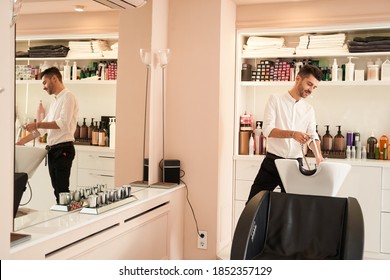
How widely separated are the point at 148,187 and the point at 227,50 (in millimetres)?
1318

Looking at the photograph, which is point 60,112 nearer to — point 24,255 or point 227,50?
point 24,255

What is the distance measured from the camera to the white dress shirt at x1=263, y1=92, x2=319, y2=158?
3.67 meters

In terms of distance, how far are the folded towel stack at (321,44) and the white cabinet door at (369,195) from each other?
1064mm

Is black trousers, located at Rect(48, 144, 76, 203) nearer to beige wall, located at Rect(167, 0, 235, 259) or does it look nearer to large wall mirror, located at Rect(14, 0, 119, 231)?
large wall mirror, located at Rect(14, 0, 119, 231)

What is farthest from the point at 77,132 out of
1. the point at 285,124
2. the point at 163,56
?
A: the point at 285,124

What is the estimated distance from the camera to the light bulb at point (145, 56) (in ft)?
11.0

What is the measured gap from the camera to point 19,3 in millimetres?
1955

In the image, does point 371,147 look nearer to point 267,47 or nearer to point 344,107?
point 344,107

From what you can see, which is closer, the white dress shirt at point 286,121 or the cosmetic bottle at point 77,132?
the cosmetic bottle at point 77,132

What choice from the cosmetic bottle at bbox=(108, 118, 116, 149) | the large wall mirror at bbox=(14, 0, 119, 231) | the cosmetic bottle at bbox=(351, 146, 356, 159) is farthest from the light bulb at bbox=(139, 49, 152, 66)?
the cosmetic bottle at bbox=(351, 146, 356, 159)

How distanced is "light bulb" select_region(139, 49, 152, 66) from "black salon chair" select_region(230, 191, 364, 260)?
51.4 inches

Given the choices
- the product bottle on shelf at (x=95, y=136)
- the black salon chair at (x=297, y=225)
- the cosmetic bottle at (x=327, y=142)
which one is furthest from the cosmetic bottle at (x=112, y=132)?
the cosmetic bottle at (x=327, y=142)

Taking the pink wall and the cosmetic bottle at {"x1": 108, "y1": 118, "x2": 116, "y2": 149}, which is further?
the pink wall

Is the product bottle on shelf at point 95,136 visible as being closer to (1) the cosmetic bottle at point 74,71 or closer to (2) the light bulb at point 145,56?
(1) the cosmetic bottle at point 74,71
